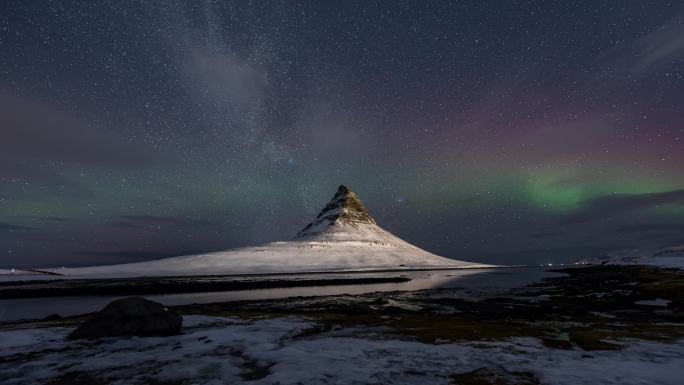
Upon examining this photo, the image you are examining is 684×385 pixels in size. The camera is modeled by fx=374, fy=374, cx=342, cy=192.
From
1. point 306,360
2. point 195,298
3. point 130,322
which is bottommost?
point 306,360

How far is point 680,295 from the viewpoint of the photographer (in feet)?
127

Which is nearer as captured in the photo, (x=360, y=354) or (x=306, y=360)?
(x=306, y=360)

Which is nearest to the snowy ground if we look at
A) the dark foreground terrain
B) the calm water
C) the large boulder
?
the dark foreground terrain

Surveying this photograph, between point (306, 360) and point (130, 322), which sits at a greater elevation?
point (130, 322)

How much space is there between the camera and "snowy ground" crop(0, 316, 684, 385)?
1122 centimetres

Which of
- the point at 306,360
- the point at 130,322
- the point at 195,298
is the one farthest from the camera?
the point at 195,298

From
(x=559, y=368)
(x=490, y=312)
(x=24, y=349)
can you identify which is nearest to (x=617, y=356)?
(x=559, y=368)

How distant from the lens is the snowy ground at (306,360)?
11.2m

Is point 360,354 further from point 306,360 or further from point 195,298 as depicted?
point 195,298

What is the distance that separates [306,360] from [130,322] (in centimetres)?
1038

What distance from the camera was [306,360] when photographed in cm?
1337

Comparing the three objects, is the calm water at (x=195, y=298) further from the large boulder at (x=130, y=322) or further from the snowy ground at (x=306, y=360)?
the snowy ground at (x=306, y=360)

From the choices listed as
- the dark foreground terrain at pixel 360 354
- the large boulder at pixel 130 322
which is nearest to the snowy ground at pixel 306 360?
the dark foreground terrain at pixel 360 354

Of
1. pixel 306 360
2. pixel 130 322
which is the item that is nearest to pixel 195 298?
pixel 130 322
